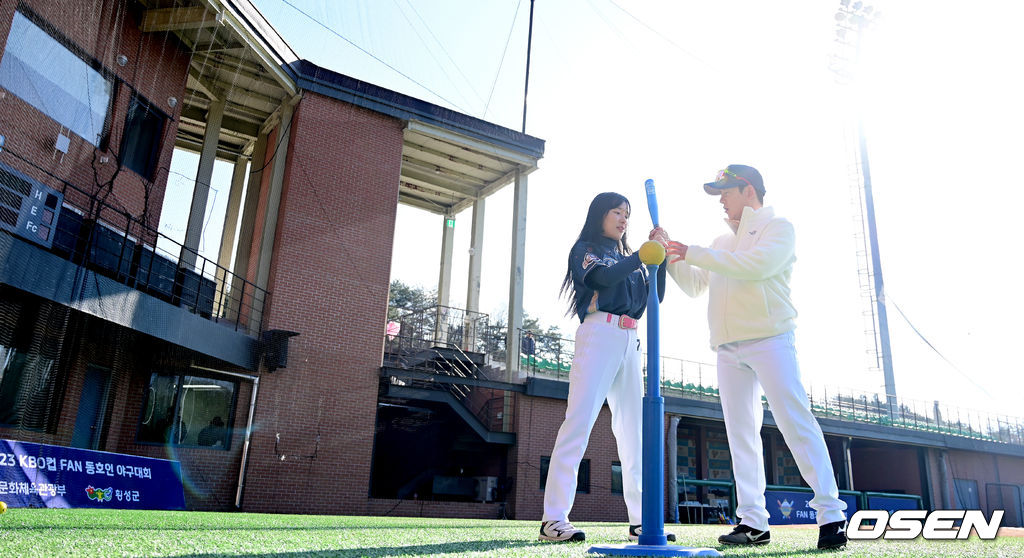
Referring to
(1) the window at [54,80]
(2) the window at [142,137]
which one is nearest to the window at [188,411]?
(2) the window at [142,137]

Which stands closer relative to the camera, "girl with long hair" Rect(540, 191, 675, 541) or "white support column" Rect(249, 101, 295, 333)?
"girl with long hair" Rect(540, 191, 675, 541)

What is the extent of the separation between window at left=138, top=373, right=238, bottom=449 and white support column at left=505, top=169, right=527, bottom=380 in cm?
583

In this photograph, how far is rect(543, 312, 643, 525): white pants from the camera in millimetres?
3475

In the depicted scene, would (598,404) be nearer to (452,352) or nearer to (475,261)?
(452,352)

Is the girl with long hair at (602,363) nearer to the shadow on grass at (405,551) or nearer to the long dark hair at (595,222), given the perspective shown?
the long dark hair at (595,222)

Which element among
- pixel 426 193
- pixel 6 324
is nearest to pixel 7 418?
pixel 6 324

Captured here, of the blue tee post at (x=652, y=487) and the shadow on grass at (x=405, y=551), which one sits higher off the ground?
the blue tee post at (x=652, y=487)

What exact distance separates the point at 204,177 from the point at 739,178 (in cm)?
1188

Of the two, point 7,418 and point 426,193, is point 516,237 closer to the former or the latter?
point 426,193

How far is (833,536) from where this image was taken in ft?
9.20

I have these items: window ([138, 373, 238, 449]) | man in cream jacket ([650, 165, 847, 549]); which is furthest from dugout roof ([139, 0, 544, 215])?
man in cream jacket ([650, 165, 847, 549])

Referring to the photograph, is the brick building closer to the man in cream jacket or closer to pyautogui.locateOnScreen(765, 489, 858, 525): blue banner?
pyautogui.locateOnScreen(765, 489, 858, 525): blue banner

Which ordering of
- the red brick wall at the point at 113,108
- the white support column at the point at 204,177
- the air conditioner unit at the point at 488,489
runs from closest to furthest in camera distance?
the red brick wall at the point at 113,108
the white support column at the point at 204,177
the air conditioner unit at the point at 488,489

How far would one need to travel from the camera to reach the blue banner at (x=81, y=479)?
6.54 m
